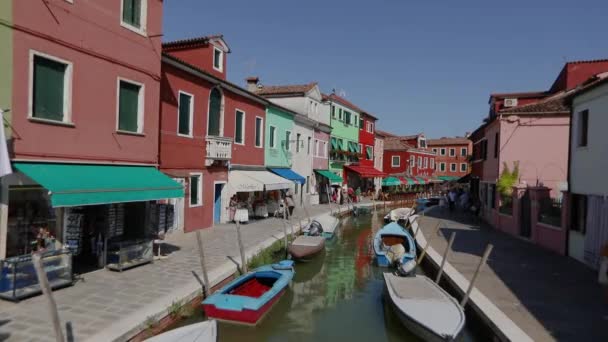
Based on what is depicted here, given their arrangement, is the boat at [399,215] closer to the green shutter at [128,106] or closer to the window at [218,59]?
the window at [218,59]

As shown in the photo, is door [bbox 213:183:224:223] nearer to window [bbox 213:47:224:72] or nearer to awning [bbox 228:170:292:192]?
awning [bbox 228:170:292:192]

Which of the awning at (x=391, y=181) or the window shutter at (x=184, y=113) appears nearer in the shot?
the window shutter at (x=184, y=113)

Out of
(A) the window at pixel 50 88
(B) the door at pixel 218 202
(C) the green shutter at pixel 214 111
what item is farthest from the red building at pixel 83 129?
(B) the door at pixel 218 202

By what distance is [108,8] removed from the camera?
34.5 feet

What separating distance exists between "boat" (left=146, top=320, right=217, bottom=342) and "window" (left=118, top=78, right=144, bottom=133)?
6728 mm

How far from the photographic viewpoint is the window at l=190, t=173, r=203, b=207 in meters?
16.2

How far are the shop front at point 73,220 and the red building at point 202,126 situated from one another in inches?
119

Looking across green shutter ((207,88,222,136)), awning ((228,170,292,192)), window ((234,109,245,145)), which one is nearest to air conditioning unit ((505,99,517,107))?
awning ((228,170,292,192))

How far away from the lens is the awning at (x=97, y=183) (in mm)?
8180

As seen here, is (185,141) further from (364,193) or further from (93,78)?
(364,193)

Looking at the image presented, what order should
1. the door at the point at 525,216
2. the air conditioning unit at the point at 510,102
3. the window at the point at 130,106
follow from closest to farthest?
the window at the point at 130,106, the door at the point at 525,216, the air conditioning unit at the point at 510,102

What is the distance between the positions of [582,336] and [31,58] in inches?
483

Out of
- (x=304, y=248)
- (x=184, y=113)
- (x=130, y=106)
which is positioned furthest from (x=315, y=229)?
(x=130, y=106)

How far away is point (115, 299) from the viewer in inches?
317
